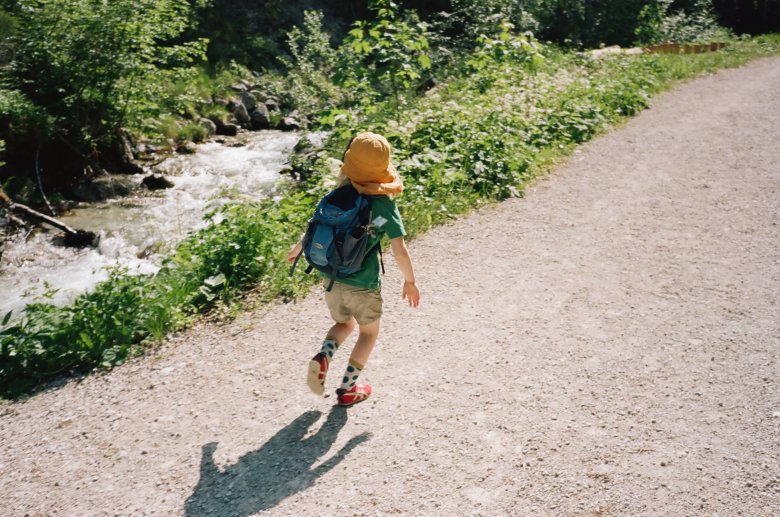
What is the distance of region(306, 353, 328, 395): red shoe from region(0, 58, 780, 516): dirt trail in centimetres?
30

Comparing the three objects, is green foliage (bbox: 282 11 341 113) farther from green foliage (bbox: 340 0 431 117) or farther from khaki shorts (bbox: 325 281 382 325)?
khaki shorts (bbox: 325 281 382 325)

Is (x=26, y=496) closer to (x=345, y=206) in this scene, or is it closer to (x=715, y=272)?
(x=345, y=206)

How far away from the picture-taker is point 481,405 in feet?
13.5

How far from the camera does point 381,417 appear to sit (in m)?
4.06

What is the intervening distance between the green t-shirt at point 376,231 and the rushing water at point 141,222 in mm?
3223

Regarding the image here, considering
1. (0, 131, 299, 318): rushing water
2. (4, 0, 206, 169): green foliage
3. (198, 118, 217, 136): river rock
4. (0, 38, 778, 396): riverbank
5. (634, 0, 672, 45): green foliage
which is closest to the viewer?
(0, 38, 778, 396): riverbank

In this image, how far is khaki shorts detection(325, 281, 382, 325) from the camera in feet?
12.8

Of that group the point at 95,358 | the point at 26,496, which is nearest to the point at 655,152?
the point at 95,358

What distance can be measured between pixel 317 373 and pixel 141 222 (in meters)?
8.61

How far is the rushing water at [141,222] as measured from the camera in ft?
29.3

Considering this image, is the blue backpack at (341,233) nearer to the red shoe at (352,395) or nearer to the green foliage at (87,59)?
the red shoe at (352,395)

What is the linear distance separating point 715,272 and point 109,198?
1095 centimetres

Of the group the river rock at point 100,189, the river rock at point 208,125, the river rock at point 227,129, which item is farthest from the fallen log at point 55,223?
the river rock at point 227,129

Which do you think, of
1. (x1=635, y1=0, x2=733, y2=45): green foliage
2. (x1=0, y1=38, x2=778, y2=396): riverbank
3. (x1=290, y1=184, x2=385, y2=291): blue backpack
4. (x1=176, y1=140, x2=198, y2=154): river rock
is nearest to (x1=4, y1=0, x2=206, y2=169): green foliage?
(x1=176, y1=140, x2=198, y2=154): river rock
